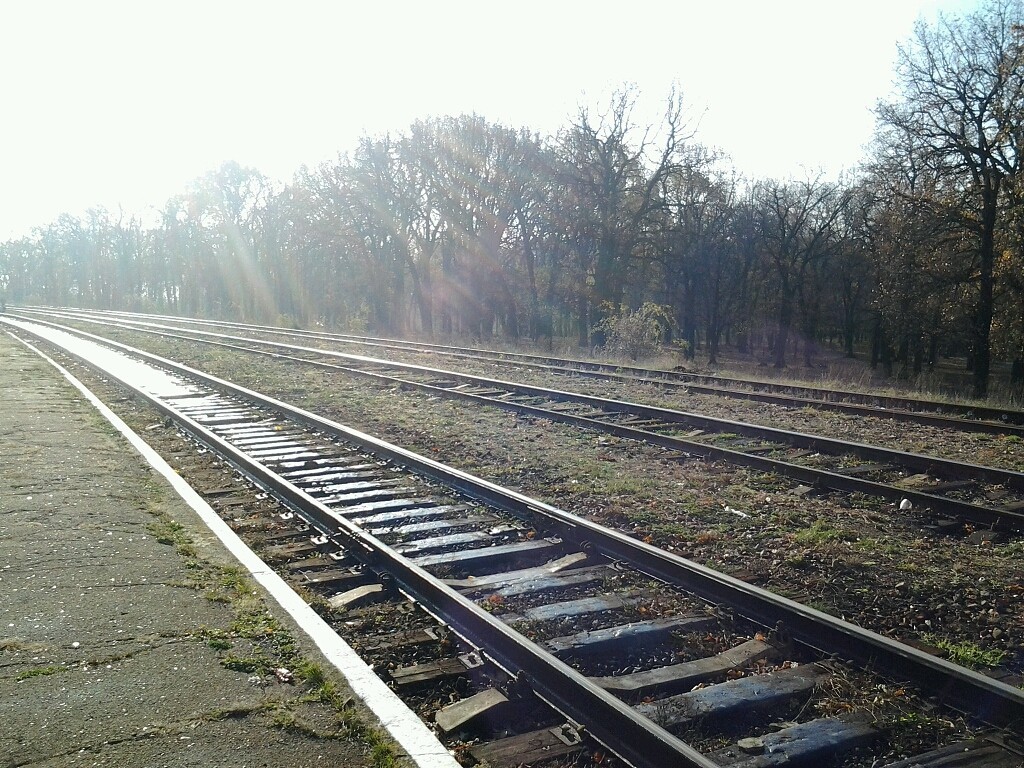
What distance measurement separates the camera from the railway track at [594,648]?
12.1 feet

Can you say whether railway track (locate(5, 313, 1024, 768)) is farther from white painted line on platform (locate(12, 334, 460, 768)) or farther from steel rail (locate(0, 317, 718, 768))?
white painted line on platform (locate(12, 334, 460, 768))

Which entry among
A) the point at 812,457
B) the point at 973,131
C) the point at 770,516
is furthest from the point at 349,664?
the point at 973,131

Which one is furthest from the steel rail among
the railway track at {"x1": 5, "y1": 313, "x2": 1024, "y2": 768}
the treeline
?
the treeline

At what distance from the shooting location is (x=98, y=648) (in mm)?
4520

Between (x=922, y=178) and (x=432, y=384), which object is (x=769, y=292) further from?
(x=432, y=384)

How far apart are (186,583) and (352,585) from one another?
1.11 metres

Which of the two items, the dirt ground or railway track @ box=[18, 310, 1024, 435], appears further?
railway track @ box=[18, 310, 1024, 435]

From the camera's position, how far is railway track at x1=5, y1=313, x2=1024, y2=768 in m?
3.68

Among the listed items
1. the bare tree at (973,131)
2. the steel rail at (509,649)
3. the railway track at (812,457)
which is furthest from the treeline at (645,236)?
the steel rail at (509,649)

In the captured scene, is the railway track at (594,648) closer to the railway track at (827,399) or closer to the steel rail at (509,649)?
the steel rail at (509,649)

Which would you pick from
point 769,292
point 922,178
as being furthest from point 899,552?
point 769,292

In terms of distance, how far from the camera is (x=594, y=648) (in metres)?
4.70

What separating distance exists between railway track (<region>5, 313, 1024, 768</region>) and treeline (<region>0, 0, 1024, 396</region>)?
79.4 feet

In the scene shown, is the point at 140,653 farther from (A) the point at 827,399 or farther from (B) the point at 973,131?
(B) the point at 973,131
